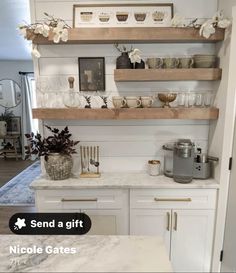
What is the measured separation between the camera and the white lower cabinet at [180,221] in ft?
6.45

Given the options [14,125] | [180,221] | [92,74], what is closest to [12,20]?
[92,74]

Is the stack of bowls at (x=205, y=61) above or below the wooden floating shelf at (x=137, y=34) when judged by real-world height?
below

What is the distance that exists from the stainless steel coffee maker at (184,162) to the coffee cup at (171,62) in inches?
25.8

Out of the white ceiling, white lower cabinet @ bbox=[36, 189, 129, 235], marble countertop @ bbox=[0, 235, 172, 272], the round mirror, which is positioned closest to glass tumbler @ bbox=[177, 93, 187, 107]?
white lower cabinet @ bbox=[36, 189, 129, 235]

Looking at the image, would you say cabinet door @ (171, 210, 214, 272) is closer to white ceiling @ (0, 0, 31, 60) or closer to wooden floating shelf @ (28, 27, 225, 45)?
wooden floating shelf @ (28, 27, 225, 45)

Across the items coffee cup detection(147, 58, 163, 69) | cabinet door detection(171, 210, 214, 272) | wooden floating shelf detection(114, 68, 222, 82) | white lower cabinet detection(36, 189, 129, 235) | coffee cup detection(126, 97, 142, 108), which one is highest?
coffee cup detection(147, 58, 163, 69)

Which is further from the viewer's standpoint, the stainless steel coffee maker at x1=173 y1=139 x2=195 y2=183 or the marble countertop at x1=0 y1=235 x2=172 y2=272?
the stainless steel coffee maker at x1=173 y1=139 x2=195 y2=183

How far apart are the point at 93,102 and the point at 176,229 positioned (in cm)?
130

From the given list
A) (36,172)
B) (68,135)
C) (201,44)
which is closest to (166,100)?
(201,44)

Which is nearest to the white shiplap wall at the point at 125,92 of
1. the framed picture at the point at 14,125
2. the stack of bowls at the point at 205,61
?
the stack of bowls at the point at 205,61

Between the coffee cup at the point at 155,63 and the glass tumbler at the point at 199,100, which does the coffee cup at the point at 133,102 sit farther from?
the glass tumbler at the point at 199,100

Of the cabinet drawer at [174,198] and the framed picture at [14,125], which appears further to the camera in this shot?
the framed picture at [14,125]

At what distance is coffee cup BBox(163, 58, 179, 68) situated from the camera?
79.0 inches

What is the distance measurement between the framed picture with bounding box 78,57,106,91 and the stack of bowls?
2.64ft
